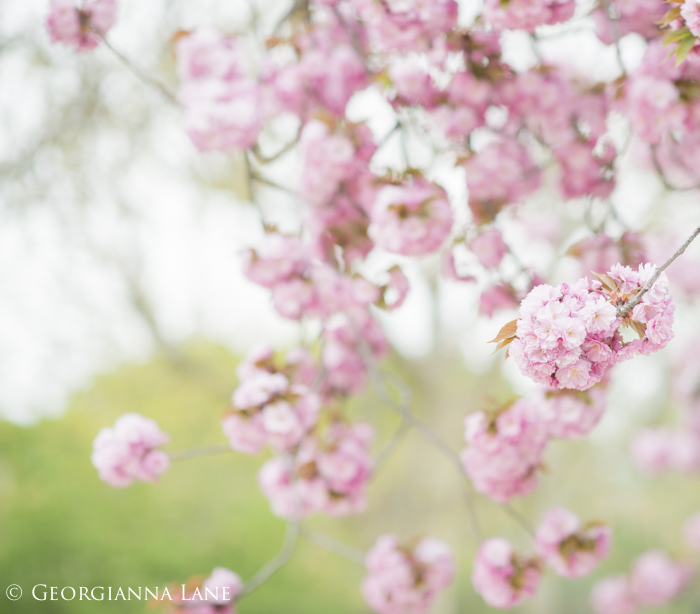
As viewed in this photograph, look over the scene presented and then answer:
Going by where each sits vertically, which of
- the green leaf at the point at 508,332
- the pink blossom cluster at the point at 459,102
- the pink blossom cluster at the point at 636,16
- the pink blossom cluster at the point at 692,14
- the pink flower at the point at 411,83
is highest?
the pink flower at the point at 411,83

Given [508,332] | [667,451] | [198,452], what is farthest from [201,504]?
[508,332]

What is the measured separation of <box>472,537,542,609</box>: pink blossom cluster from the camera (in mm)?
1581

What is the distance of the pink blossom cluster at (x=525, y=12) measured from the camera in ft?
4.21

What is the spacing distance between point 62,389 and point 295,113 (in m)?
4.63

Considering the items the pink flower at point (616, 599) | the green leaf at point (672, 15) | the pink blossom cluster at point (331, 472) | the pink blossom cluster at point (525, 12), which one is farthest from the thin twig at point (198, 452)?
the pink flower at point (616, 599)

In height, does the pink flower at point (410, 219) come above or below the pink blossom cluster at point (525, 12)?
below

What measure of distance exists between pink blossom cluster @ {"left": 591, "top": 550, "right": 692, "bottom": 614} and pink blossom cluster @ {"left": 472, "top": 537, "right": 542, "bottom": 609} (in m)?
3.25

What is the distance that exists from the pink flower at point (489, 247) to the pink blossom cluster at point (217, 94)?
67cm

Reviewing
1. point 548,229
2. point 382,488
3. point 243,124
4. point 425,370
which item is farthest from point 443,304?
point 243,124

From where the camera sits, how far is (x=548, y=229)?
394cm

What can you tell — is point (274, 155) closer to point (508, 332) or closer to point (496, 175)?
point (496, 175)

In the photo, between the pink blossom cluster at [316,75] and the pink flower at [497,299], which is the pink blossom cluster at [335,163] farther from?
the pink flower at [497,299]

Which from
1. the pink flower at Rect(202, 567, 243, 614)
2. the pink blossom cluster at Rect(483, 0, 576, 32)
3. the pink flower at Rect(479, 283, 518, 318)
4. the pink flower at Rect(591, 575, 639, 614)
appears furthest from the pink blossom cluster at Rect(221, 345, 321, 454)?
the pink flower at Rect(591, 575, 639, 614)

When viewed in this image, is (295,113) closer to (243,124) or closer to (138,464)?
(243,124)
